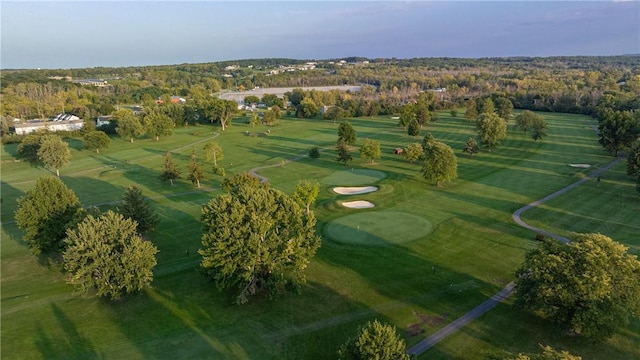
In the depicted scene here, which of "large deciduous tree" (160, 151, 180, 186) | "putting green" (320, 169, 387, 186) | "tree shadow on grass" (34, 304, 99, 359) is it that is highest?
"large deciduous tree" (160, 151, 180, 186)

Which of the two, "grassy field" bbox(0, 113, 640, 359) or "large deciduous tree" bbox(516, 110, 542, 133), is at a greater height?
"large deciduous tree" bbox(516, 110, 542, 133)

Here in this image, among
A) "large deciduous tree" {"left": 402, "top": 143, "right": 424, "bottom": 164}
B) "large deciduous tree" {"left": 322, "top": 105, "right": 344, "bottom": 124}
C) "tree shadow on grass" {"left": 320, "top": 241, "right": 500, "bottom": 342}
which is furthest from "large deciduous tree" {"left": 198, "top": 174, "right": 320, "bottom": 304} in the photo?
"large deciduous tree" {"left": 322, "top": 105, "right": 344, "bottom": 124}

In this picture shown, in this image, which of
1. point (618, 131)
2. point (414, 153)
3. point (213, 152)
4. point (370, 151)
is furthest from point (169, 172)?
point (618, 131)

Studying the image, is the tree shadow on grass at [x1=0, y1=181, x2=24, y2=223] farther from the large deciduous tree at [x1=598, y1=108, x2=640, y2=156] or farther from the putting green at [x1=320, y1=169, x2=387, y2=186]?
the large deciduous tree at [x1=598, y1=108, x2=640, y2=156]

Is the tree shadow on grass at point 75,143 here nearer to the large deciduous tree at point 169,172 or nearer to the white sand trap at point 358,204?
the large deciduous tree at point 169,172

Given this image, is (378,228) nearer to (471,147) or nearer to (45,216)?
(45,216)
